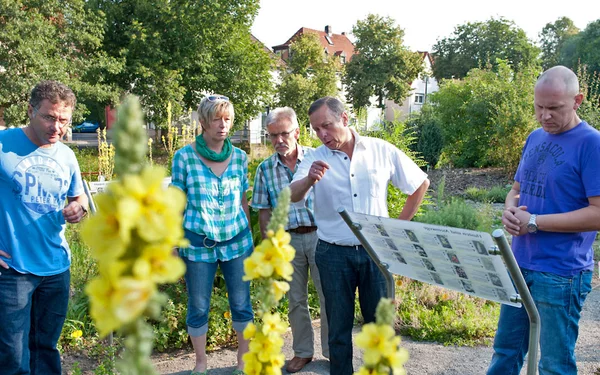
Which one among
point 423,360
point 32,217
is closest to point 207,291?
point 32,217

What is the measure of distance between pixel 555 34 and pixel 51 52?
50.3 meters

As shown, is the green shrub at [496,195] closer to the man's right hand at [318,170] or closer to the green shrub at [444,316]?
the green shrub at [444,316]

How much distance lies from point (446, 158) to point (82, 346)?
16329 mm

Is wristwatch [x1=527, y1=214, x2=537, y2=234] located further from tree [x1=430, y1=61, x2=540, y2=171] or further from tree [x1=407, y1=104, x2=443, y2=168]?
tree [x1=407, y1=104, x2=443, y2=168]

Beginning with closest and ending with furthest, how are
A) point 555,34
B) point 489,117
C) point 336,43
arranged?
point 489,117 → point 555,34 → point 336,43

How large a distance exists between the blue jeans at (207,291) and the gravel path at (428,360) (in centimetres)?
45

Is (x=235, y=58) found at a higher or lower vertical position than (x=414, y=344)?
higher

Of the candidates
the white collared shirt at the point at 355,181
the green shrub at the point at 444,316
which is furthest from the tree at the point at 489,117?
the white collared shirt at the point at 355,181

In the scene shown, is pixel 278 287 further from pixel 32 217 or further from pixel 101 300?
pixel 32 217

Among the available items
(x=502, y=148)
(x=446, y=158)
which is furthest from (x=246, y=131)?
(x=502, y=148)

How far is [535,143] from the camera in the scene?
2.64 m

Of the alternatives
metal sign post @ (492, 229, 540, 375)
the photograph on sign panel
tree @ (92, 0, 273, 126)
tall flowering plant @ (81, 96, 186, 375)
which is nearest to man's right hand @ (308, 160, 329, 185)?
the photograph on sign panel

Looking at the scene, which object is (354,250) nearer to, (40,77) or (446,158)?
(446,158)

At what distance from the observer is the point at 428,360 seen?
3920 millimetres
